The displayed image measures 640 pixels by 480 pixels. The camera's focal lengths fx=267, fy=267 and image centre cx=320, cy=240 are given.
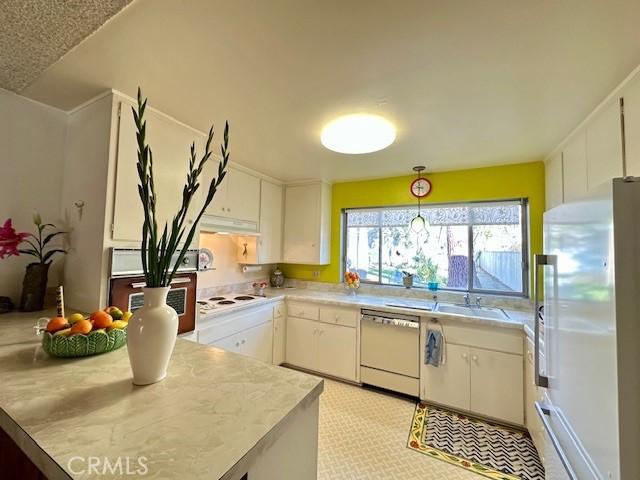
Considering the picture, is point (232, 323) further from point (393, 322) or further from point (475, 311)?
point (475, 311)

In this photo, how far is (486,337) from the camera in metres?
2.22

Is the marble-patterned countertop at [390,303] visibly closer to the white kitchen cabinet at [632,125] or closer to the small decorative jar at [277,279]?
the small decorative jar at [277,279]

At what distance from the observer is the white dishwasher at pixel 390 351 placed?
2520mm

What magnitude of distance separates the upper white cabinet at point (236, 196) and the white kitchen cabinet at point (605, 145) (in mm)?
2688

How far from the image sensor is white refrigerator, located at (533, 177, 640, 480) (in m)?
0.74

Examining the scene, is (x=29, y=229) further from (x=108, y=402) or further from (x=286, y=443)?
(x=286, y=443)

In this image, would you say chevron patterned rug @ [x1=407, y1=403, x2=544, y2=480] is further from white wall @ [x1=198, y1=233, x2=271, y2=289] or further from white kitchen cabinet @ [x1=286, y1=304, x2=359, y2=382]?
white wall @ [x1=198, y1=233, x2=271, y2=289]

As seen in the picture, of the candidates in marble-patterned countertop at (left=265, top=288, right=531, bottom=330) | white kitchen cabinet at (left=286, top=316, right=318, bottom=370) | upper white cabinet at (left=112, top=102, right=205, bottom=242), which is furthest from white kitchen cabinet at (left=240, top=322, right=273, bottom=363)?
upper white cabinet at (left=112, top=102, right=205, bottom=242)

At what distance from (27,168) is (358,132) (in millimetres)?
2199

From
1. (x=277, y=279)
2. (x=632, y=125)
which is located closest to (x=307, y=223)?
(x=277, y=279)

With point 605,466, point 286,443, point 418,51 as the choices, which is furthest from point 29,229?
point 605,466

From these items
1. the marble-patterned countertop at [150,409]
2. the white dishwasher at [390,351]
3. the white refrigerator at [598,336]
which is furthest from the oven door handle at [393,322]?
the marble-patterned countertop at [150,409]

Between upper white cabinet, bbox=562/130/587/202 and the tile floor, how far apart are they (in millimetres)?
→ 1982

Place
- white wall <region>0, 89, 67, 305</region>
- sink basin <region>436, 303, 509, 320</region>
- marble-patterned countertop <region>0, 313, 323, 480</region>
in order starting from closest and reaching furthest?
1. marble-patterned countertop <region>0, 313, 323, 480</region>
2. white wall <region>0, 89, 67, 305</region>
3. sink basin <region>436, 303, 509, 320</region>
